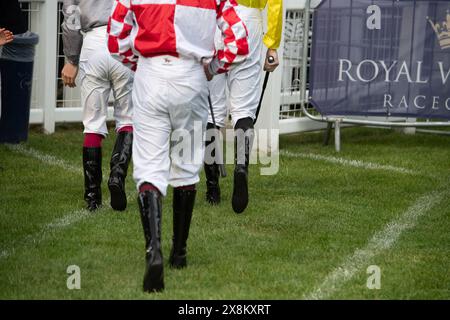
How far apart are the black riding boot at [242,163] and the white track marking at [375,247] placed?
1.01 metres

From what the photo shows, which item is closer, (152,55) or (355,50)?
(152,55)

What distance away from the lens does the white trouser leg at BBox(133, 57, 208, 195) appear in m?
5.82

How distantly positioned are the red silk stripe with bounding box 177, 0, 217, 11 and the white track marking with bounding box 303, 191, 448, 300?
5.46 feet

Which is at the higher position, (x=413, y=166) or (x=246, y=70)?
(x=246, y=70)

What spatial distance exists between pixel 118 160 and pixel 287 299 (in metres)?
2.53

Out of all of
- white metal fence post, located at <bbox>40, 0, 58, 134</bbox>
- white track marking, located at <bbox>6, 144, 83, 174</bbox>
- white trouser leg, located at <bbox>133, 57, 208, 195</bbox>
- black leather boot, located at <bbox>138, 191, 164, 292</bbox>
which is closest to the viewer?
black leather boot, located at <bbox>138, 191, 164, 292</bbox>

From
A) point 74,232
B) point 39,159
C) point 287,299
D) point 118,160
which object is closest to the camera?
point 287,299

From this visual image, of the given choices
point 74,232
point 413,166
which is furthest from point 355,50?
point 74,232

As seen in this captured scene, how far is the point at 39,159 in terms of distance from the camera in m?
10.3

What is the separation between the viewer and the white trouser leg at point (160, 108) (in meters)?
5.82

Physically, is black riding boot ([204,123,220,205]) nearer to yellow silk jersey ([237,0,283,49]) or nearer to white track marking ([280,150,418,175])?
yellow silk jersey ([237,0,283,49])

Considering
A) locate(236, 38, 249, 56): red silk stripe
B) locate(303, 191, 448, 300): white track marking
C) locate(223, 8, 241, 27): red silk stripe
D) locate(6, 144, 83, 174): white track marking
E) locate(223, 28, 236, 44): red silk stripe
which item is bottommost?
locate(303, 191, 448, 300): white track marking

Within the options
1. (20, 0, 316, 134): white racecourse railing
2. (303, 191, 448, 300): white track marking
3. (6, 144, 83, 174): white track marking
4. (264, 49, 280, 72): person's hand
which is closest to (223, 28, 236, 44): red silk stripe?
(303, 191, 448, 300): white track marking

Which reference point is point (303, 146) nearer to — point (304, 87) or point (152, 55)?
point (304, 87)
